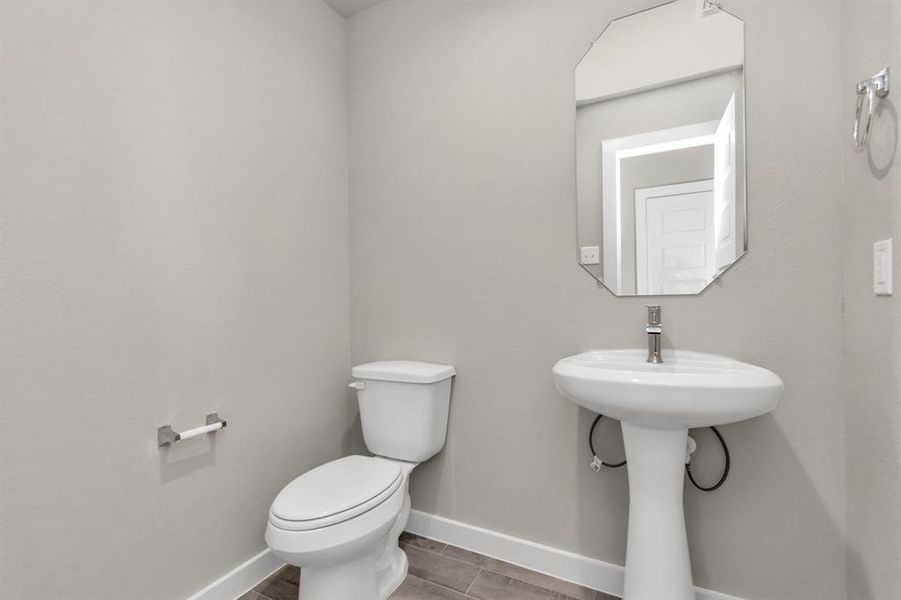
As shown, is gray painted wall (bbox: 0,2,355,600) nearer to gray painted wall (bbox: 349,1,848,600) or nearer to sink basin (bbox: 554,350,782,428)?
gray painted wall (bbox: 349,1,848,600)

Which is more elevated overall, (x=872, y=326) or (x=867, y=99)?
(x=867, y=99)

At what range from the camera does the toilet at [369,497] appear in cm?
120

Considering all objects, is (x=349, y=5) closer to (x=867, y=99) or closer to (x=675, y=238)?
(x=675, y=238)

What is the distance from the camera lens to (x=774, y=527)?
4.26ft

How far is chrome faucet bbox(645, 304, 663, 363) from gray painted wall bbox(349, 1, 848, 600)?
0.37 ft

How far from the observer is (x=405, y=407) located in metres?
1.71

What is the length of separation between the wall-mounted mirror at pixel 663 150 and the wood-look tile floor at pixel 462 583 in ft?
3.60

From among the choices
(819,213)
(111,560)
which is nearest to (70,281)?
(111,560)

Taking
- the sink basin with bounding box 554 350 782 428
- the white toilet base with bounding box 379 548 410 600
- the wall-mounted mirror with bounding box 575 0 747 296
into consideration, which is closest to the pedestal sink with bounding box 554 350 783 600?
the sink basin with bounding box 554 350 782 428

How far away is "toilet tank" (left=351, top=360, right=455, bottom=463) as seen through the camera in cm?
169

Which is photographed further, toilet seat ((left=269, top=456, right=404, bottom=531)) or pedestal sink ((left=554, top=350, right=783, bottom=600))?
toilet seat ((left=269, top=456, right=404, bottom=531))

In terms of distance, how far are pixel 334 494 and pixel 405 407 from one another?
47 centimetres

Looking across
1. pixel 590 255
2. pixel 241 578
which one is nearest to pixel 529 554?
pixel 241 578

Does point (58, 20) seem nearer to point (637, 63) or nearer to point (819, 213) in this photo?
point (637, 63)
